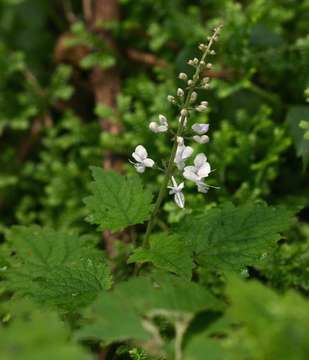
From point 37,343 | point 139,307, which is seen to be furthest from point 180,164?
point 37,343

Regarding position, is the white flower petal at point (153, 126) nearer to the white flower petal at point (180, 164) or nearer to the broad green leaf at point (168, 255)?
the white flower petal at point (180, 164)

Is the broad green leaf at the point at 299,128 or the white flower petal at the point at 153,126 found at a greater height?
the white flower petal at the point at 153,126

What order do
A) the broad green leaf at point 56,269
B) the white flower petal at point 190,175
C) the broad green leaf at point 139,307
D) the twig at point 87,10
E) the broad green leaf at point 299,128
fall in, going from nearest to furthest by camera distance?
the broad green leaf at point 139,307 < the broad green leaf at point 56,269 < the white flower petal at point 190,175 < the broad green leaf at point 299,128 < the twig at point 87,10

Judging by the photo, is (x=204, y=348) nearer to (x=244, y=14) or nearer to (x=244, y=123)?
(x=244, y=123)

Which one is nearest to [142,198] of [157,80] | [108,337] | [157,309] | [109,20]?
[157,309]

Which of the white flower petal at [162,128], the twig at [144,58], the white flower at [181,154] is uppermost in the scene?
the twig at [144,58]

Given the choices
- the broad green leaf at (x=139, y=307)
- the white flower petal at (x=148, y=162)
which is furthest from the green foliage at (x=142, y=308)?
the white flower petal at (x=148, y=162)

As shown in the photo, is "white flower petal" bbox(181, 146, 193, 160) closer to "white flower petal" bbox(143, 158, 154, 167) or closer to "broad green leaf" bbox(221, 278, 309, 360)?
"white flower petal" bbox(143, 158, 154, 167)

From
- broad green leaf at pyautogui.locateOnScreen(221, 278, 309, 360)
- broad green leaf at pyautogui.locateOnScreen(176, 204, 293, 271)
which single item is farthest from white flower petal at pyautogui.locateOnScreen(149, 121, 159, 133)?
broad green leaf at pyautogui.locateOnScreen(221, 278, 309, 360)
